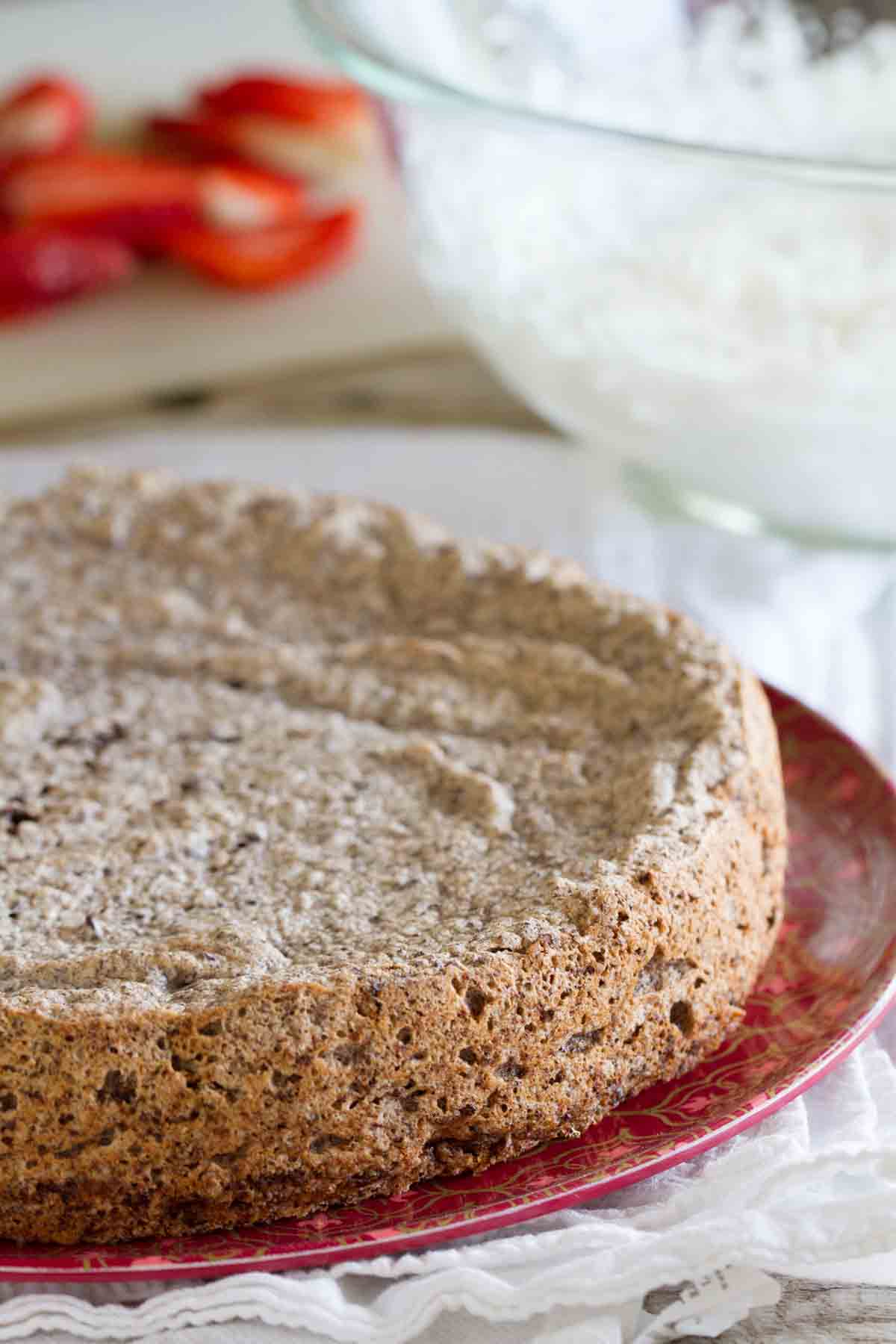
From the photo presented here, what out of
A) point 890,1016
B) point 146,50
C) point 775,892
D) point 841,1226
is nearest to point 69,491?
point 775,892

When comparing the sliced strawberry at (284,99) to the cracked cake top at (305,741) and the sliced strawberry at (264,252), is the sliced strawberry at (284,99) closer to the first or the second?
the sliced strawberry at (264,252)

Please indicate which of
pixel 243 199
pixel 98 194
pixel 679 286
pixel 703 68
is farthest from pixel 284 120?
pixel 679 286

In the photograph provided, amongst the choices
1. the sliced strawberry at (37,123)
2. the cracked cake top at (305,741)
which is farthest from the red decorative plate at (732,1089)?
the sliced strawberry at (37,123)

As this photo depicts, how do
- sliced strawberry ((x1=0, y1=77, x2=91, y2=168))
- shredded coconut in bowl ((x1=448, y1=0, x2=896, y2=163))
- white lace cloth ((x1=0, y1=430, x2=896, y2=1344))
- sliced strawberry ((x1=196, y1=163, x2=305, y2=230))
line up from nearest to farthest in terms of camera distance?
white lace cloth ((x1=0, y1=430, x2=896, y2=1344)) < shredded coconut in bowl ((x1=448, y1=0, x2=896, y2=163)) < sliced strawberry ((x1=196, y1=163, x2=305, y2=230)) < sliced strawberry ((x1=0, y1=77, x2=91, y2=168))

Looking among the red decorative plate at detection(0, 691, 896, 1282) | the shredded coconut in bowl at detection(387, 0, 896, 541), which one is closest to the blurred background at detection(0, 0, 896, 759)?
the shredded coconut in bowl at detection(387, 0, 896, 541)

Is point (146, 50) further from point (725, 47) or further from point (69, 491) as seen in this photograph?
point (69, 491)

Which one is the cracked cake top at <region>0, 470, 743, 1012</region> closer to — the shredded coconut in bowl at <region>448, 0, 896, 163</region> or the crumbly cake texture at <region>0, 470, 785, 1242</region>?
the crumbly cake texture at <region>0, 470, 785, 1242</region>
